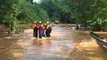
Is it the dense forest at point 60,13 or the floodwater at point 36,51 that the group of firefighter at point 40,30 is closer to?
the dense forest at point 60,13

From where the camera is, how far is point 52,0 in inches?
4582

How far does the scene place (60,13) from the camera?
4205 inches

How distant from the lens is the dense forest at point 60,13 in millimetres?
39375

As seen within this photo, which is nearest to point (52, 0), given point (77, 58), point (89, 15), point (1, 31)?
point (89, 15)

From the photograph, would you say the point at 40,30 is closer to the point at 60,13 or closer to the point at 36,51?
the point at 36,51

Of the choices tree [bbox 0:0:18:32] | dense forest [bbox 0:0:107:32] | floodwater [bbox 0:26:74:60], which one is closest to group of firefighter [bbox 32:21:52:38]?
tree [bbox 0:0:18:32]

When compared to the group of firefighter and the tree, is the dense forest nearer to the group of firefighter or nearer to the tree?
the tree

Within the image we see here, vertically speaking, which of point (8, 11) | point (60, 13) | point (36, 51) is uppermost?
point (8, 11)

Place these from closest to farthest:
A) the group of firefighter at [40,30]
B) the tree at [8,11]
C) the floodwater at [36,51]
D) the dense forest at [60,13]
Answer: the floodwater at [36,51] → the group of firefighter at [40,30] → the tree at [8,11] → the dense forest at [60,13]

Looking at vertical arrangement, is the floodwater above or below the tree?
below

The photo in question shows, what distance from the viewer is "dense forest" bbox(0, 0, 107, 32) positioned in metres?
39.4

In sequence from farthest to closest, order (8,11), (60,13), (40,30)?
(60,13) → (8,11) → (40,30)

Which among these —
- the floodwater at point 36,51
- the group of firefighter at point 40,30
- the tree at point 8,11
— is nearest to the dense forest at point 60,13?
the tree at point 8,11

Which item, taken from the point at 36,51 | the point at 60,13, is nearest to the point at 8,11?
the point at 36,51
